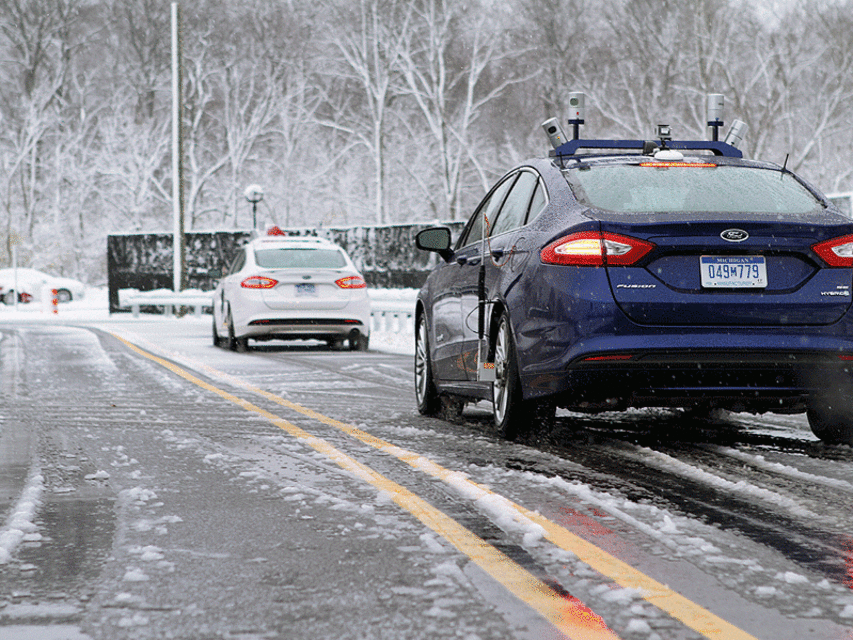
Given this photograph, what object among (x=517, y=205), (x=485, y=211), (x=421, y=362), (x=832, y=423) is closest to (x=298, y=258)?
(x=421, y=362)

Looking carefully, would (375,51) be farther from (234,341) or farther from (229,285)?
(234,341)

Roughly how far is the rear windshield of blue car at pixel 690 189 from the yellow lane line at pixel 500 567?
1.78 metres

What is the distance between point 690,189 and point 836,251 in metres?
0.83

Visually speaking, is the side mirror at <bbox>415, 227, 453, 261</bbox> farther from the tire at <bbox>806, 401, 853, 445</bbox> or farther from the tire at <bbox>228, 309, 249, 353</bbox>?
the tire at <bbox>228, 309, 249, 353</bbox>

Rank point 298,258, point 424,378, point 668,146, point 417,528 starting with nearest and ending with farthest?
point 417,528 < point 668,146 < point 424,378 < point 298,258

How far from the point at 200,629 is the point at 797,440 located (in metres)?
4.67

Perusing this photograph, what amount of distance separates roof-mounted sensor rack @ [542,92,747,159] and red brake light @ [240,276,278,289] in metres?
8.57

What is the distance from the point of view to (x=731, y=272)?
611cm

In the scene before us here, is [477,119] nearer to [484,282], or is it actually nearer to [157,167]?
[157,167]

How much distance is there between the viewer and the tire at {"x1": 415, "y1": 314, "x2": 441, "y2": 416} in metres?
8.83

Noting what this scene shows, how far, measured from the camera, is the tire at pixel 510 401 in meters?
6.91

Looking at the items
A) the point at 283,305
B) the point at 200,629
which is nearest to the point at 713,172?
the point at 200,629

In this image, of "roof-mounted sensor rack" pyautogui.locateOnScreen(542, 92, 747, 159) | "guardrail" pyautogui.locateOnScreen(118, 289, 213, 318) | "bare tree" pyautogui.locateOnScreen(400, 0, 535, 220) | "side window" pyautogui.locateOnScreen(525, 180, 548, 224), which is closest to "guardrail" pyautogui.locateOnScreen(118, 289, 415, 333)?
"guardrail" pyautogui.locateOnScreen(118, 289, 213, 318)

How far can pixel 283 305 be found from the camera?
1670 centimetres
